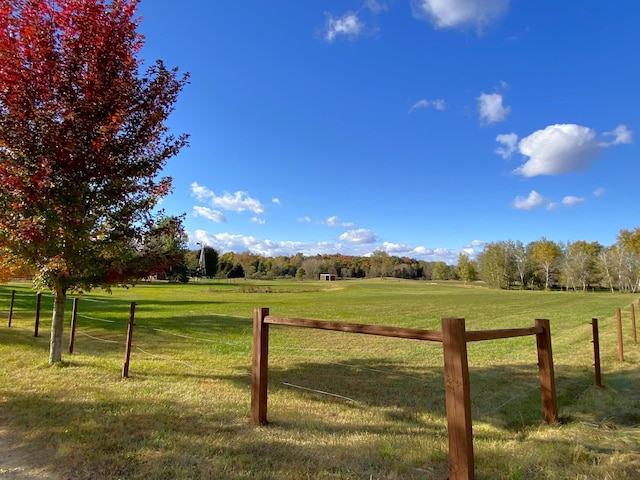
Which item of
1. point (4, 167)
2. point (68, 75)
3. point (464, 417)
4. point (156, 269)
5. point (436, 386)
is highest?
point (68, 75)

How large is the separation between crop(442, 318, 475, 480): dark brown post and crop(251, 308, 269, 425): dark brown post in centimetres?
212

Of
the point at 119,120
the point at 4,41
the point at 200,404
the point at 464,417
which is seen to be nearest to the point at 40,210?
Answer: the point at 119,120

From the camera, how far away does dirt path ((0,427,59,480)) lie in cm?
325

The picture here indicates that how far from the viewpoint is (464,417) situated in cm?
321

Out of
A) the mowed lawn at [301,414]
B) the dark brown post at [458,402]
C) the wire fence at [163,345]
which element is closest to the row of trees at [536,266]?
the wire fence at [163,345]

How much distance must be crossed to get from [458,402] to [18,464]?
383 cm

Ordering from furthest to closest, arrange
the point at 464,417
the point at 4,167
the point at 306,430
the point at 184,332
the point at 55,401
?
the point at 184,332 → the point at 4,167 → the point at 55,401 → the point at 306,430 → the point at 464,417

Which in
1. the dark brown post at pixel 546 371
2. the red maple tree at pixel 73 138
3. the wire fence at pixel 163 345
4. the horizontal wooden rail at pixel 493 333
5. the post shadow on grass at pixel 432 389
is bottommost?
the post shadow on grass at pixel 432 389

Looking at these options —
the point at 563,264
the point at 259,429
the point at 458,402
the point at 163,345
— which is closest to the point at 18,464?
the point at 259,429

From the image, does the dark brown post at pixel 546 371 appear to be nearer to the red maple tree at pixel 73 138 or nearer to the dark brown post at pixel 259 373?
the dark brown post at pixel 259 373

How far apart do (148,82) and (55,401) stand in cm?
533

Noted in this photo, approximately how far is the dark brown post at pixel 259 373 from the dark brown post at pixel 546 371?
3.40 metres

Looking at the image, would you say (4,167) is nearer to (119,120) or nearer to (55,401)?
(119,120)

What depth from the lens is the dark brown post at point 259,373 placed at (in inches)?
182
